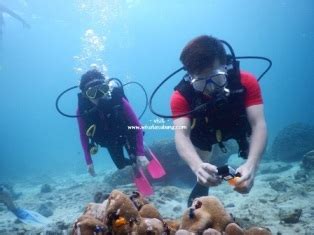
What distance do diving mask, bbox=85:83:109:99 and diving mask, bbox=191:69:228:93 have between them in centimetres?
335

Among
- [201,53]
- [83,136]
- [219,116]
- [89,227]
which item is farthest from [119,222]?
[83,136]

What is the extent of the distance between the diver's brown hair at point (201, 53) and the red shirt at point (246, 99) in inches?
20.3

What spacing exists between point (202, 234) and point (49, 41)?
3057 inches

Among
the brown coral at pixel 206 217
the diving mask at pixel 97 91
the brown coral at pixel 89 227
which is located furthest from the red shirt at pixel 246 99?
the diving mask at pixel 97 91

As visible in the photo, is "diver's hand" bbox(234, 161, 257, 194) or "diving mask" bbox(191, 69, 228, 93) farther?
"diving mask" bbox(191, 69, 228, 93)

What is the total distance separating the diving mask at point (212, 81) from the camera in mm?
4477

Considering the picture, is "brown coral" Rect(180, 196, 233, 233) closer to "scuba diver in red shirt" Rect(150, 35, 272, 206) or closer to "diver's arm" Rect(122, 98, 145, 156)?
"scuba diver in red shirt" Rect(150, 35, 272, 206)

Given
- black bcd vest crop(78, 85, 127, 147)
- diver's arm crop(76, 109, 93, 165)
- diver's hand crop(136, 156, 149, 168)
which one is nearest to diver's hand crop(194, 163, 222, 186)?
diver's hand crop(136, 156, 149, 168)

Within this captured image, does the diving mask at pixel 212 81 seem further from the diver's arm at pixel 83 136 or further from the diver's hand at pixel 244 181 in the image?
the diver's arm at pixel 83 136

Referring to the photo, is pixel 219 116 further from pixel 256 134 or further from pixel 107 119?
pixel 107 119

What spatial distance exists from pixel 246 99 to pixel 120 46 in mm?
119611

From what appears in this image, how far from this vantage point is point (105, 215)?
3.22 meters

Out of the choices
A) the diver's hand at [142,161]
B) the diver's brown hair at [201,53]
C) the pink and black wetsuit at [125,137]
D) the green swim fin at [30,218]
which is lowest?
the green swim fin at [30,218]

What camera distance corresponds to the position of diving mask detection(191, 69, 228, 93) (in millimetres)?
4477
